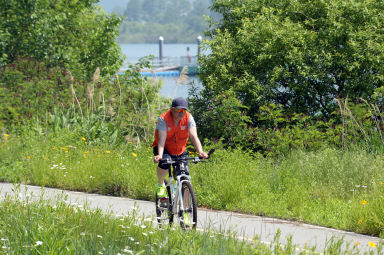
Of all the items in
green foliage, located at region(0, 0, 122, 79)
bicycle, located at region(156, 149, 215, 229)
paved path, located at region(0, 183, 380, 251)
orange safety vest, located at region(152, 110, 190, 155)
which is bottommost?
paved path, located at region(0, 183, 380, 251)

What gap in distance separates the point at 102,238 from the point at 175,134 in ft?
7.01

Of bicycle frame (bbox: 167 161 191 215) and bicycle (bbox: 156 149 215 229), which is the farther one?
bicycle frame (bbox: 167 161 191 215)

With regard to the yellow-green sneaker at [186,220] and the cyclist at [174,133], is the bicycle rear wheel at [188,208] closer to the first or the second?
the yellow-green sneaker at [186,220]

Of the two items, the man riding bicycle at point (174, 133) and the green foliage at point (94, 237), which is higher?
the man riding bicycle at point (174, 133)

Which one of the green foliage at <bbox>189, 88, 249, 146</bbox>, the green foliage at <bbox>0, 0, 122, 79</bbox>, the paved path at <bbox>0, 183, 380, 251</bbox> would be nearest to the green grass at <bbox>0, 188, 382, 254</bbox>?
the paved path at <bbox>0, 183, 380, 251</bbox>

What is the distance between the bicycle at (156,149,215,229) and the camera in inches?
277

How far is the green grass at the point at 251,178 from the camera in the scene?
8422 millimetres

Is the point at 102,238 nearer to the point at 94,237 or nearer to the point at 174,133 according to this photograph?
the point at 94,237

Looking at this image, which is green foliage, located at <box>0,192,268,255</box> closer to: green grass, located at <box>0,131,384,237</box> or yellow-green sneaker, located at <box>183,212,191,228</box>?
yellow-green sneaker, located at <box>183,212,191,228</box>

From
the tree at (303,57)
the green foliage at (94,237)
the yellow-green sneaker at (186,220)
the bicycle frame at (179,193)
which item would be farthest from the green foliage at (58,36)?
the green foliage at (94,237)

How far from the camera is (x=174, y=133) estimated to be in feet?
24.2

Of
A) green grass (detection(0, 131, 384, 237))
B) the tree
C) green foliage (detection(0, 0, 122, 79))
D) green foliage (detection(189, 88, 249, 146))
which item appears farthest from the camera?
green foliage (detection(0, 0, 122, 79))

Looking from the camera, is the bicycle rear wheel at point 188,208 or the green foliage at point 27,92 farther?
the green foliage at point 27,92

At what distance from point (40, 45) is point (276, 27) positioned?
8.06m
